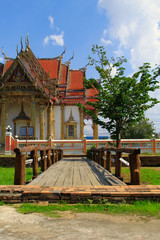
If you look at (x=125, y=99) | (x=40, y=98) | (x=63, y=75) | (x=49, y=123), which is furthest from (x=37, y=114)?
(x=125, y=99)

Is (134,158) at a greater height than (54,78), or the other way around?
(54,78)

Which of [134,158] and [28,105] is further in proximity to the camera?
[28,105]

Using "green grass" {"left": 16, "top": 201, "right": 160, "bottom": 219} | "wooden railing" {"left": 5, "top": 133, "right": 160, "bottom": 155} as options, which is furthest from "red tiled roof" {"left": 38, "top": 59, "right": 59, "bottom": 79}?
"green grass" {"left": 16, "top": 201, "right": 160, "bottom": 219}

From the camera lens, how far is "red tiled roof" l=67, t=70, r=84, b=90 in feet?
86.3

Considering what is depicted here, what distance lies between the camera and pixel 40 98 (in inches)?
798

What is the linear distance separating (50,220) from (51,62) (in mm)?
27247

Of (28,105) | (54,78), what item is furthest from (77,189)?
(54,78)

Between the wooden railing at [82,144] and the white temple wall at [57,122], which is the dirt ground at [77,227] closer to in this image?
the wooden railing at [82,144]

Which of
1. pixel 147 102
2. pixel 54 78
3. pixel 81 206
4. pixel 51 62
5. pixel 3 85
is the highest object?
pixel 51 62

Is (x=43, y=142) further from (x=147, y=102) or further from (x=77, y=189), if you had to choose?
(x=77, y=189)

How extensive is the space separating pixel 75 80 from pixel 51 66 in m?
3.70

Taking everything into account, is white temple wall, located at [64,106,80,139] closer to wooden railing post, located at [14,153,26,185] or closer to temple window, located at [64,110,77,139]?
temple window, located at [64,110,77,139]

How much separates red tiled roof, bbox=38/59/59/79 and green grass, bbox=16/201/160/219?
23.8 meters

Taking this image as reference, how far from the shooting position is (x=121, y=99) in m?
9.91
